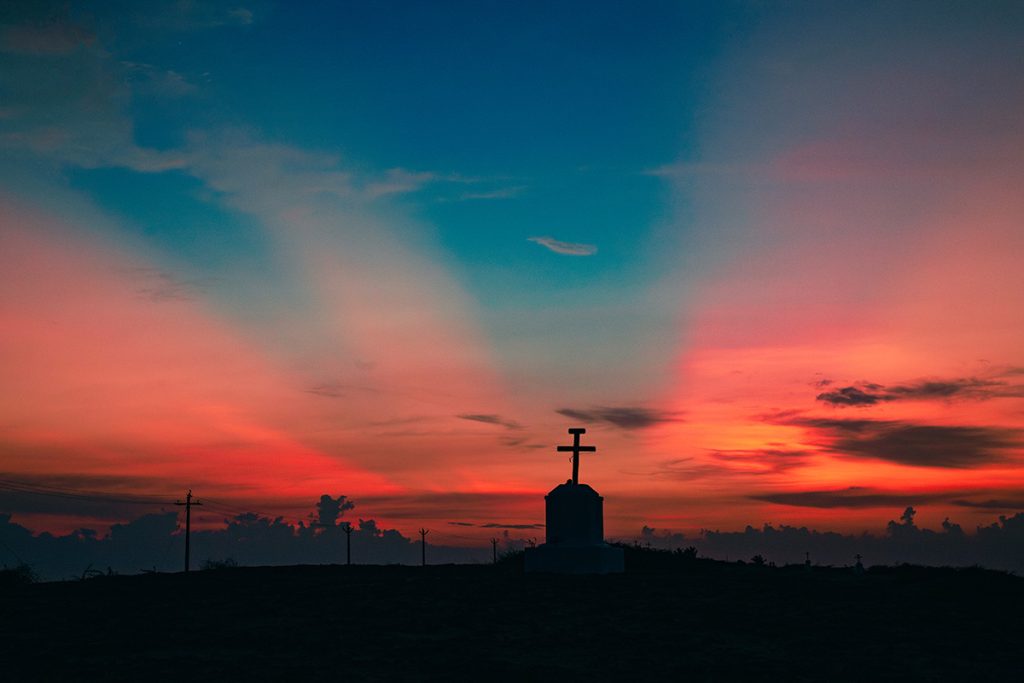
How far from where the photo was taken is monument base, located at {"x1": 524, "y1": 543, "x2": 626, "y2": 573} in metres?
37.7

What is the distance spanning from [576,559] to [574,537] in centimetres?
104

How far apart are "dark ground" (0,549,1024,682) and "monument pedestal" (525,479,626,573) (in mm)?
1138

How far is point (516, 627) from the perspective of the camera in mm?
28062

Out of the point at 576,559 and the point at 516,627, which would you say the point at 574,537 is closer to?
the point at 576,559

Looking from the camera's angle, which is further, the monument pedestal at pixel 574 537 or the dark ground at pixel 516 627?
the monument pedestal at pixel 574 537

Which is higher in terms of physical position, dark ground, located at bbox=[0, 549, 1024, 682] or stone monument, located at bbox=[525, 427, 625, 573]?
stone monument, located at bbox=[525, 427, 625, 573]

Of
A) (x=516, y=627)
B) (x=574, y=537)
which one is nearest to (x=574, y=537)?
(x=574, y=537)

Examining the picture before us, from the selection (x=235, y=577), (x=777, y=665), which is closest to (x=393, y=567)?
(x=235, y=577)

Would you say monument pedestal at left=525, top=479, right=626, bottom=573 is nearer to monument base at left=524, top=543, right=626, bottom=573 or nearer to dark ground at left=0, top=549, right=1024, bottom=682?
monument base at left=524, top=543, right=626, bottom=573

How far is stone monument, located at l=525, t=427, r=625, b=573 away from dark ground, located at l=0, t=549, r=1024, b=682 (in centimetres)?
113

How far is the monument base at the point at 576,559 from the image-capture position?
37719mm

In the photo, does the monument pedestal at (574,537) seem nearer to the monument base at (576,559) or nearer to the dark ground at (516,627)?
the monument base at (576,559)

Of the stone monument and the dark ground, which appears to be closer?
the dark ground

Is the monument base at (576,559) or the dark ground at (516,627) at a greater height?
the monument base at (576,559)
